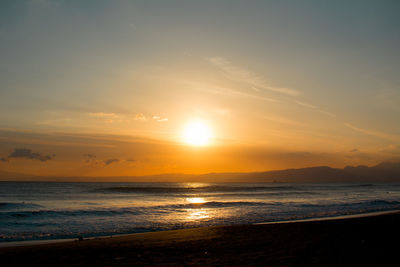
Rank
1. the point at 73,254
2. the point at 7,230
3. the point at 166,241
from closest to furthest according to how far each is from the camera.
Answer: the point at 73,254 < the point at 166,241 < the point at 7,230

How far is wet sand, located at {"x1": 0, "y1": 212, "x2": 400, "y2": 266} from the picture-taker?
9633 mm

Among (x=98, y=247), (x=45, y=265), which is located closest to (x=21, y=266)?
(x=45, y=265)

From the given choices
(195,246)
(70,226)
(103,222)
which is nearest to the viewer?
(195,246)

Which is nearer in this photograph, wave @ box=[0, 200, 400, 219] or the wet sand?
the wet sand

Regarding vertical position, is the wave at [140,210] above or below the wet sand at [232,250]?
below

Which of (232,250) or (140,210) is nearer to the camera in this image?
(232,250)

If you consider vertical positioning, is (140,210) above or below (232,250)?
below

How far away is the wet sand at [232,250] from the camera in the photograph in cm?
963

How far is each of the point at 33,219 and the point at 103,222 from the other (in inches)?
244

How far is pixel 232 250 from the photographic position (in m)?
11.4

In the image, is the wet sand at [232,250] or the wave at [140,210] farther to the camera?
the wave at [140,210]

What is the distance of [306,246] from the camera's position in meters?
11.8

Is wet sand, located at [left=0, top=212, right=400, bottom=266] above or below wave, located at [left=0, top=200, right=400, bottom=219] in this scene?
above

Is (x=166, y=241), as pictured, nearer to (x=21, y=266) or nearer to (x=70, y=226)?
(x=21, y=266)
